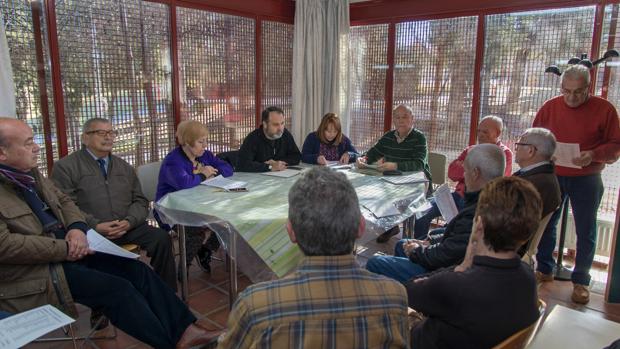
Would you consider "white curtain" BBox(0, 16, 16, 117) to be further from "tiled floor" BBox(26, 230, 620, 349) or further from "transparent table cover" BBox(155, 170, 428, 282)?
"tiled floor" BBox(26, 230, 620, 349)

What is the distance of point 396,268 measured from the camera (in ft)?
6.91

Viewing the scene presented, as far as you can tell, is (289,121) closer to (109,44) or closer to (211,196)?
(109,44)

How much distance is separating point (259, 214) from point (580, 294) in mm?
2186

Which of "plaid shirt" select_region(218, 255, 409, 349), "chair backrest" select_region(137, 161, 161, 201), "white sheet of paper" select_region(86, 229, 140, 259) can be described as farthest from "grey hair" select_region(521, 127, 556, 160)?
"chair backrest" select_region(137, 161, 161, 201)

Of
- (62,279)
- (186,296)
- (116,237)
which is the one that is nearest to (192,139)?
(116,237)

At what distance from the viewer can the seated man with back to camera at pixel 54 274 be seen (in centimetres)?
186

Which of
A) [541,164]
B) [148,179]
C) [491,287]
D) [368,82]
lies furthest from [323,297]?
[368,82]

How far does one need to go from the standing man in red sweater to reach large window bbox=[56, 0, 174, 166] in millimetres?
3013

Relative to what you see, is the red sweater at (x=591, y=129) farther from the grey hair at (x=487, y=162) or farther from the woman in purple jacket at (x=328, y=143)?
the woman in purple jacket at (x=328, y=143)

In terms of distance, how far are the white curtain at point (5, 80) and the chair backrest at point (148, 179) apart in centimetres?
87

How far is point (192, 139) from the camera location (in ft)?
9.59

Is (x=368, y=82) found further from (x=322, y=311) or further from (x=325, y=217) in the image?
(x=322, y=311)

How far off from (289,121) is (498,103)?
2.14 m

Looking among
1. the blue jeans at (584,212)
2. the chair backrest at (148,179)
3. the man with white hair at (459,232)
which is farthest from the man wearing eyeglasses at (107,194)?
the blue jeans at (584,212)
